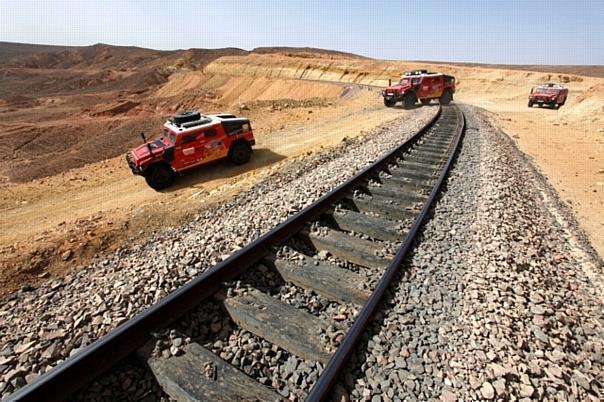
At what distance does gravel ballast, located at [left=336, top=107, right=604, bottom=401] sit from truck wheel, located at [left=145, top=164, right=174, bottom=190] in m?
10.0

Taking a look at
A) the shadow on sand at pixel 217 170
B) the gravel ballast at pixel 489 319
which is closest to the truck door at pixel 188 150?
the shadow on sand at pixel 217 170

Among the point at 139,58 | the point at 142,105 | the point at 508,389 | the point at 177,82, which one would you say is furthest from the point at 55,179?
the point at 139,58

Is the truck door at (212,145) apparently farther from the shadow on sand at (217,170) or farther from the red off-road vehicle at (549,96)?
the red off-road vehicle at (549,96)

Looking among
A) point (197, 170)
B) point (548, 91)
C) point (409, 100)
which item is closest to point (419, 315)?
point (197, 170)

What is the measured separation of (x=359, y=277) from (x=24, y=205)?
47.9 feet

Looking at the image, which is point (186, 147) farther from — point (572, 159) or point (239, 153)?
point (572, 159)

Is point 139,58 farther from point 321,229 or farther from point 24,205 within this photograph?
point 321,229

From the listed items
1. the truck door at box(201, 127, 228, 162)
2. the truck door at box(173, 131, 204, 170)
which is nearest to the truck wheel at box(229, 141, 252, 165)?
the truck door at box(201, 127, 228, 162)

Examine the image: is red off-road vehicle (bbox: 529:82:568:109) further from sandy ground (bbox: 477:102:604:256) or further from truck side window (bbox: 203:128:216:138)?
truck side window (bbox: 203:128:216:138)

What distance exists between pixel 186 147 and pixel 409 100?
17.1m

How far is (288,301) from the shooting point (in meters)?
3.56

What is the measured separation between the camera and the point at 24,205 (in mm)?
12766

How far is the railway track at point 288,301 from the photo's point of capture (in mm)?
2555

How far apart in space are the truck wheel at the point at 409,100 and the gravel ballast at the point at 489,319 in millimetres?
19247
